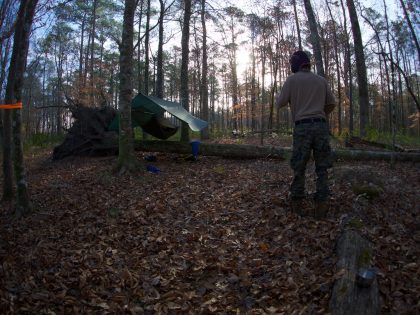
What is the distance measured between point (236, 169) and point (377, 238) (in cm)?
410

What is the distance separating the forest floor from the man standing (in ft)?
1.88

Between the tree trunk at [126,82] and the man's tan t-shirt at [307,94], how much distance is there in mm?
3896

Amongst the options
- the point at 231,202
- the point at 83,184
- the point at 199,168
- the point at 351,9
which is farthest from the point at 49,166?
the point at 351,9

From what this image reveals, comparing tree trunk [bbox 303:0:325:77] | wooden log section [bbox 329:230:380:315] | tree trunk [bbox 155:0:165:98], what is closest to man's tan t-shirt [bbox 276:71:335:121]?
wooden log section [bbox 329:230:380:315]

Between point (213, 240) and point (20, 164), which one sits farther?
point (20, 164)

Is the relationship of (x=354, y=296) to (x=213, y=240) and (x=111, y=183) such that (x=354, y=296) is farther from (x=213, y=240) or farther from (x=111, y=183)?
(x=111, y=183)

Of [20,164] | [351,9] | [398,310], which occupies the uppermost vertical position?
[351,9]

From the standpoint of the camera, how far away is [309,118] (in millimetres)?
4168

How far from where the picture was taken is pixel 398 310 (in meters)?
2.67

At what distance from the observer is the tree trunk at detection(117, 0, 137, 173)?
6.99 metres

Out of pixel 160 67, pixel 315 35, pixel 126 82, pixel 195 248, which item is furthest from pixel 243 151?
pixel 160 67

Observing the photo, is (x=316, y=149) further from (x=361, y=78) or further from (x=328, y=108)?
(x=361, y=78)

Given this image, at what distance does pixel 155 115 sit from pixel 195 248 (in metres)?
5.60

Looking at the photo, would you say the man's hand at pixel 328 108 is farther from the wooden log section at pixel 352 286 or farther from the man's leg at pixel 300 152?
the wooden log section at pixel 352 286
